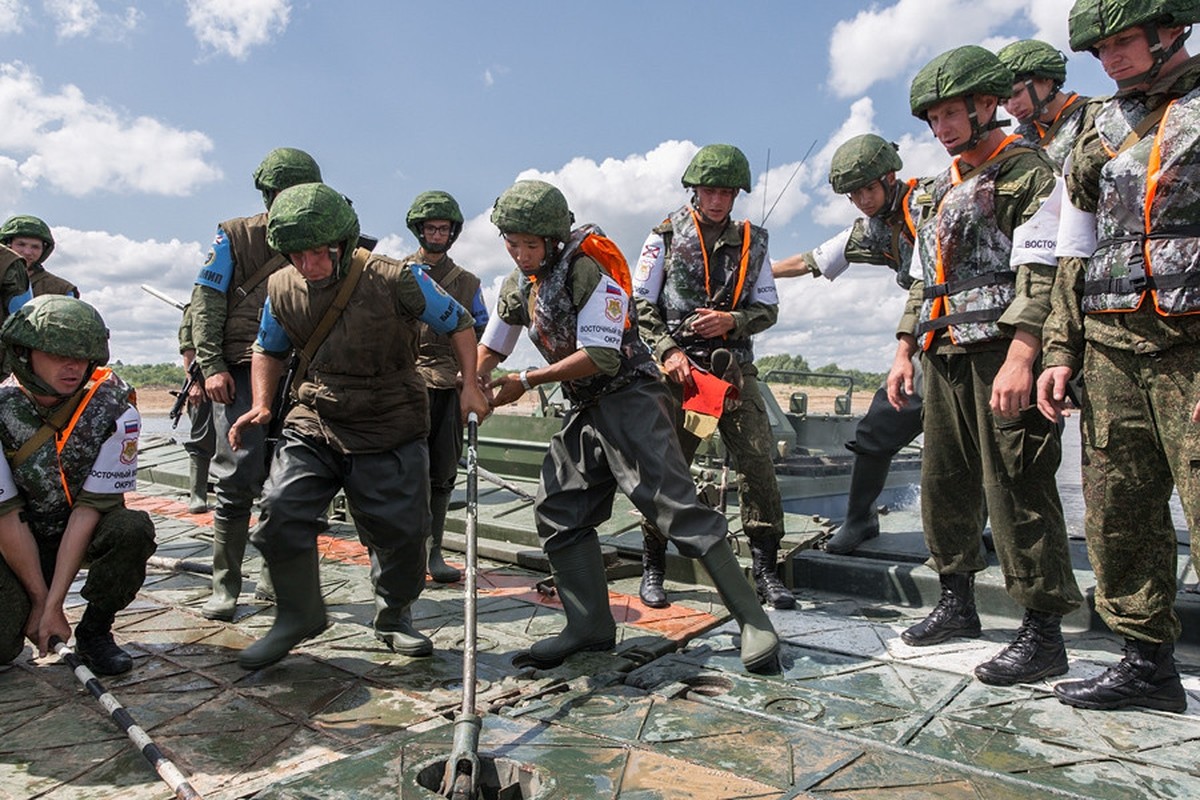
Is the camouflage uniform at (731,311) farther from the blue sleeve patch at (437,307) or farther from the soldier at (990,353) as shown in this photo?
the blue sleeve patch at (437,307)

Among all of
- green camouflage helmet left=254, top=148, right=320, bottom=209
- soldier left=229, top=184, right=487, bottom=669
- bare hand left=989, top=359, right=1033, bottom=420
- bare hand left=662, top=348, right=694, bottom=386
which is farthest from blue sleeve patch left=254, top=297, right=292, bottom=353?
bare hand left=989, top=359, right=1033, bottom=420

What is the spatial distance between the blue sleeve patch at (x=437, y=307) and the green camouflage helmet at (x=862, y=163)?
206 centimetres

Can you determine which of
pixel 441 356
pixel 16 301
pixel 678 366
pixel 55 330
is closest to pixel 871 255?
pixel 678 366

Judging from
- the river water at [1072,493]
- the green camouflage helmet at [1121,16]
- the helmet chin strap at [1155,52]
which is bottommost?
the river water at [1072,493]

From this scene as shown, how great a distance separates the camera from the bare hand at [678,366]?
15.1ft

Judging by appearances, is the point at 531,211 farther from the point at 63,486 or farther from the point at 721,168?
the point at 63,486

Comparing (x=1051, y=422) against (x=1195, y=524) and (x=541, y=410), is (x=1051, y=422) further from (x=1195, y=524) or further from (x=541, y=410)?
(x=541, y=410)

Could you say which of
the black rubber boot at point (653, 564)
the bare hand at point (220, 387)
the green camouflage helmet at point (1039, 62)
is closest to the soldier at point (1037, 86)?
the green camouflage helmet at point (1039, 62)

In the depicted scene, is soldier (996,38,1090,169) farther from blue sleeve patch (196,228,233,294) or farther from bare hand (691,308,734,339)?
blue sleeve patch (196,228,233,294)

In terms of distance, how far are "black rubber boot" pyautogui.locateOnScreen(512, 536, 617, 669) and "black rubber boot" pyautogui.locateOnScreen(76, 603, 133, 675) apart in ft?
5.23

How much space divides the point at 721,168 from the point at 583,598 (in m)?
2.23

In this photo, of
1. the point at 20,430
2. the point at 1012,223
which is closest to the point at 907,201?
the point at 1012,223

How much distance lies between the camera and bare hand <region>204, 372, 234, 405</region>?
15.7 feet

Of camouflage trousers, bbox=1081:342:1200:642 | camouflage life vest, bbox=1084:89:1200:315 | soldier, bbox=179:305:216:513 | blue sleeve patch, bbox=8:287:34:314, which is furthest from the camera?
soldier, bbox=179:305:216:513
